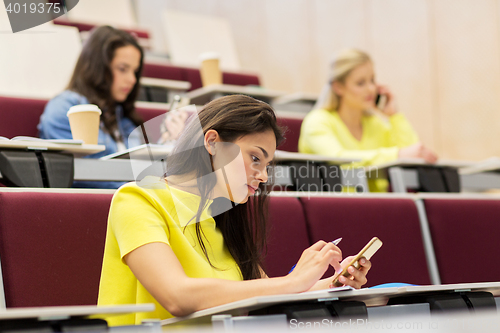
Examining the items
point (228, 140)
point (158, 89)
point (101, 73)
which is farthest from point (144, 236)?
point (158, 89)

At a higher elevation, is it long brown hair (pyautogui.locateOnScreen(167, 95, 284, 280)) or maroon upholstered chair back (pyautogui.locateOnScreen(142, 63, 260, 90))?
maroon upholstered chair back (pyautogui.locateOnScreen(142, 63, 260, 90))

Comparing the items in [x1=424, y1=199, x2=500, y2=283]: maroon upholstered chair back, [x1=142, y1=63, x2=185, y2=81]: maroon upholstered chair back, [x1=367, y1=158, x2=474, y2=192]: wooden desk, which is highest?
[x1=142, y1=63, x2=185, y2=81]: maroon upholstered chair back

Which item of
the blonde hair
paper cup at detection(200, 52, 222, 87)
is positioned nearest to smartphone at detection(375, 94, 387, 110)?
the blonde hair

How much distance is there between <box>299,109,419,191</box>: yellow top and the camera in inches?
43.8

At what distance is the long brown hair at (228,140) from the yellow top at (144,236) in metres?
0.02

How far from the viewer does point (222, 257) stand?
1.92 ft

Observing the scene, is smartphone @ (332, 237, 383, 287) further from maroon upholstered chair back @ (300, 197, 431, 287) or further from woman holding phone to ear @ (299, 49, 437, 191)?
woman holding phone to ear @ (299, 49, 437, 191)

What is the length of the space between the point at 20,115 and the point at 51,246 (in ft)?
1.63

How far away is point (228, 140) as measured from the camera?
21.5 inches

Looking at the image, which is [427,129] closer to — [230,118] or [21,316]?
[230,118]

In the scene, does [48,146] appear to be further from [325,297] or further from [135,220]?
[325,297]

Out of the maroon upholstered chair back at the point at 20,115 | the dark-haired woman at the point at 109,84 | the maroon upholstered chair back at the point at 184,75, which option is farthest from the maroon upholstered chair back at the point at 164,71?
the maroon upholstered chair back at the point at 20,115

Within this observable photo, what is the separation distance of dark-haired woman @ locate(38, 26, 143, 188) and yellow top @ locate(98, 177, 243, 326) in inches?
18.1

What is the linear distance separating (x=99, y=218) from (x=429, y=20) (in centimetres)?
125
